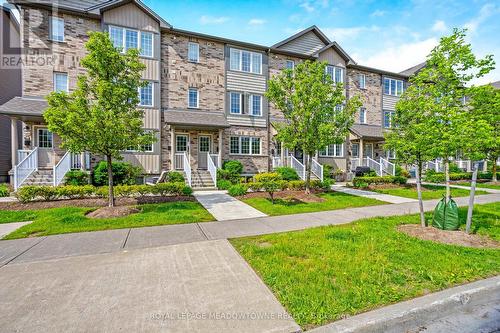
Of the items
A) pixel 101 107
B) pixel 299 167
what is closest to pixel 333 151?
pixel 299 167

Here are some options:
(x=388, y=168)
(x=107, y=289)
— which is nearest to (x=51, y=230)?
(x=107, y=289)

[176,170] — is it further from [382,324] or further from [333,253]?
[382,324]

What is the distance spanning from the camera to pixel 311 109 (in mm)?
11070

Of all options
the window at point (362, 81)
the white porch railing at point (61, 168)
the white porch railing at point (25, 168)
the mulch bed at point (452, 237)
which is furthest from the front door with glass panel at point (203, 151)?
the window at point (362, 81)

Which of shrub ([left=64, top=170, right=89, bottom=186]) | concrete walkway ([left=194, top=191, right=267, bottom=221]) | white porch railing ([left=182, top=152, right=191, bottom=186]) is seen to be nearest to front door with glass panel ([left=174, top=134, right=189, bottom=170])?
white porch railing ([left=182, top=152, right=191, bottom=186])

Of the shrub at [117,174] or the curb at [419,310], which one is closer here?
the curb at [419,310]

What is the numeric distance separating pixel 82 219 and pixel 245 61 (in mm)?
15081

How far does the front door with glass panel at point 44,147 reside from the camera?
13366mm

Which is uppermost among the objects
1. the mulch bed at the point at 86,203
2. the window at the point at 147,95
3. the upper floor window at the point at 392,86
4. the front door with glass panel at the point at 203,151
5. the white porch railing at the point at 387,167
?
the upper floor window at the point at 392,86

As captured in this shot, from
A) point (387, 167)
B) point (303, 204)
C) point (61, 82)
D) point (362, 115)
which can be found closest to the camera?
point (303, 204)

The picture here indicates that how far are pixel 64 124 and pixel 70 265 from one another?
5.09 meters

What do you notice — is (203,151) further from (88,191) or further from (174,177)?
(88,191)

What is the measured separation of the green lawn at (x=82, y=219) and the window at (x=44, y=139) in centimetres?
721

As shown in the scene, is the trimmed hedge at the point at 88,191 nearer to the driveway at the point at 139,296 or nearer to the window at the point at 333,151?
the driveway at the point at 139,296
